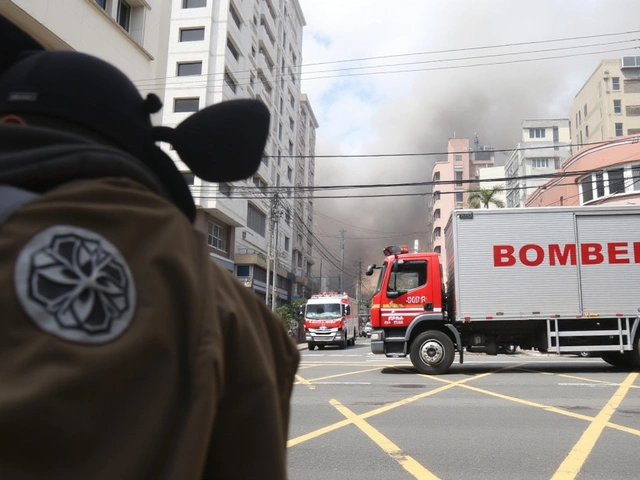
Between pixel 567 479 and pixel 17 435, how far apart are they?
469 cm

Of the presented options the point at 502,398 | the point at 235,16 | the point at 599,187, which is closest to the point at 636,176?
the point at 599,187

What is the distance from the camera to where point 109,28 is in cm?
981

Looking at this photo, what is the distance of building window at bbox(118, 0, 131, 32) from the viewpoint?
1120 centimetres

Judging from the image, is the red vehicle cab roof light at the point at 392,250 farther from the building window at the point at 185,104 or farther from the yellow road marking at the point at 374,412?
the building window at the point at 185,104

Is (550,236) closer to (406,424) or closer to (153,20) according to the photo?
(406,424)

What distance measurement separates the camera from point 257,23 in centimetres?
3812

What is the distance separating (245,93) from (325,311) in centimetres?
1536

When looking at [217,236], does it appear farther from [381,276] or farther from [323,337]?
[381,276]

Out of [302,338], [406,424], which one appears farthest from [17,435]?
[302,338]

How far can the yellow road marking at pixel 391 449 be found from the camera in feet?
14.6

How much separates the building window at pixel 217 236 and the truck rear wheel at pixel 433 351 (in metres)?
19.5

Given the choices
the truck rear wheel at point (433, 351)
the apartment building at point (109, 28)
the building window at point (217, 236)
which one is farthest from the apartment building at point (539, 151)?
the apartment building at point (109, 28)

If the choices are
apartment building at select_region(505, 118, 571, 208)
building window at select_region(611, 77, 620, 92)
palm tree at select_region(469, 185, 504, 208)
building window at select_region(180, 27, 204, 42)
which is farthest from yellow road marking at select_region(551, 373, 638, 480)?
apartment building at select_region(505, 118, 571, 208)

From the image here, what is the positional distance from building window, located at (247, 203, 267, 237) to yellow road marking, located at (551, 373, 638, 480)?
3044 centimetres
